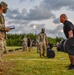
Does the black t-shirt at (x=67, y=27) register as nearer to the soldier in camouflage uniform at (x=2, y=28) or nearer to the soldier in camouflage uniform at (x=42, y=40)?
the soldier in camouflage uniform at (x=2, y=28)

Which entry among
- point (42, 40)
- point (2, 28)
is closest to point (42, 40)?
point (42, 40)


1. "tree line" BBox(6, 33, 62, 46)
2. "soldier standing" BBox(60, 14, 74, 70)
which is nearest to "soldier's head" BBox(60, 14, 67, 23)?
"soldier standing" BBox(60, 14, 74, 70)

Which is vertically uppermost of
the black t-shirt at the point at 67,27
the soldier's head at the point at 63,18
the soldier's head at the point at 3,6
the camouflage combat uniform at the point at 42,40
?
the soldier's head at the point at 3,6

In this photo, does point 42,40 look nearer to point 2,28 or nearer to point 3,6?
point 2,28

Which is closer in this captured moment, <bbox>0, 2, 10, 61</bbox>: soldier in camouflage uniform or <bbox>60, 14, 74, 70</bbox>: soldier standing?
<bbox>0, 2, 10, 61</bbox>: soldier in camouflage uniform

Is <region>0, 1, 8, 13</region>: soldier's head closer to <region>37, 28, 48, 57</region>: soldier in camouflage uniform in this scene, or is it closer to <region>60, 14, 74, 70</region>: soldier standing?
<region>60, 14, 74, 70</region>: soldier standing

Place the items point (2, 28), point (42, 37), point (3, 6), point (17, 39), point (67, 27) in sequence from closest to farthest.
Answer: point (3, 6) < point (2, 28) < point (67, 27) < point (42, 37) < point (17, 39)

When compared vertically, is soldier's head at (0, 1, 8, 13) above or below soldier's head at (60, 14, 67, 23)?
above

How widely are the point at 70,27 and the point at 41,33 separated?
12.9 m

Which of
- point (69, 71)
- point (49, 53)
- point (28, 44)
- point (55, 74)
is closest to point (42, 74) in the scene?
point (55, 74)

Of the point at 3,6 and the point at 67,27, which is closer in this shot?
the point at 3,6

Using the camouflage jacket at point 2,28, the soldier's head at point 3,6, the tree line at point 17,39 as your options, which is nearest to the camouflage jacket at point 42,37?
the camouflage jacket at point 2,28

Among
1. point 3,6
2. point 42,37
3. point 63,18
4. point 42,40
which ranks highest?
point 3,6

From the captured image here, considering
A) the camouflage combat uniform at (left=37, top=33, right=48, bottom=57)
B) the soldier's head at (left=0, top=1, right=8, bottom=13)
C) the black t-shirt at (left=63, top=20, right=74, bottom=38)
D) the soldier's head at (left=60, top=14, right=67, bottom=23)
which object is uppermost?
the soldier's head at (left=0, top=1, right=8, bottom=13)
